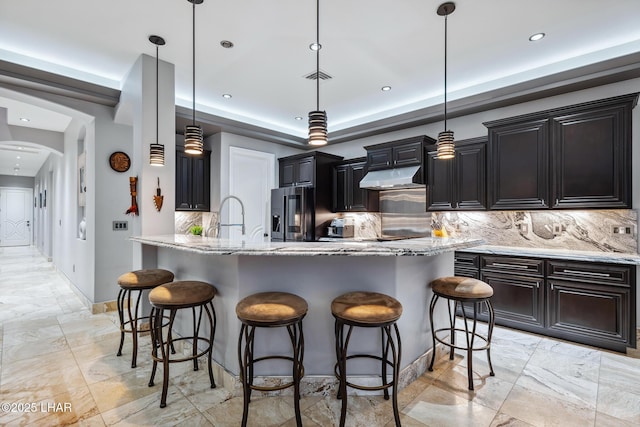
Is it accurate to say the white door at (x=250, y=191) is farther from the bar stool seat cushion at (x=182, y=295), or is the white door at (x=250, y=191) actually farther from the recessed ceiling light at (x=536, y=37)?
the recessed ceiling light at (x=536, y=37)

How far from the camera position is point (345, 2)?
2619 mm

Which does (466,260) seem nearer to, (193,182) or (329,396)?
(329,396)

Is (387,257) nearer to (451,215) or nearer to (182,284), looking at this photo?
(182,284)

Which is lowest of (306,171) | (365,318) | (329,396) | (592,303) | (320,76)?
(329,396)

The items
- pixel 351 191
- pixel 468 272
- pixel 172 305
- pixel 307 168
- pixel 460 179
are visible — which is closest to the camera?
pixel 172 305

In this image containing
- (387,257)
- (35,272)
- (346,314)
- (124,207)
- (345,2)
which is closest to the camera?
(346,314)

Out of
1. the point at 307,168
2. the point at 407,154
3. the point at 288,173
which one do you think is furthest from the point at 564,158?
the point at 288,173

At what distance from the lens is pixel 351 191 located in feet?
18.5

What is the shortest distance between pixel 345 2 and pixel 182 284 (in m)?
2.57

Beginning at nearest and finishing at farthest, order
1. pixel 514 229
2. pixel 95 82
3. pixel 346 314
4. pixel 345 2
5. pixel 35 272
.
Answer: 1. pixel 346 314
2. pixel 345 2
3. pixel 95 82
4. pixel 514 229
5. pixel 35 272

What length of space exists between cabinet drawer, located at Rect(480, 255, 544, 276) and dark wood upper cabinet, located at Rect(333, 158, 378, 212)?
2113mm

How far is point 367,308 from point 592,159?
9.97ft

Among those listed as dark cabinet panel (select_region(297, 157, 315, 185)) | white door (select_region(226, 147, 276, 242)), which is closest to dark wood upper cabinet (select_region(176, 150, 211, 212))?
white door (select_region(226, 147, 276, 242))

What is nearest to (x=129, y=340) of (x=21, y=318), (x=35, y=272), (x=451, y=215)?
A: (x=21, y=318)
